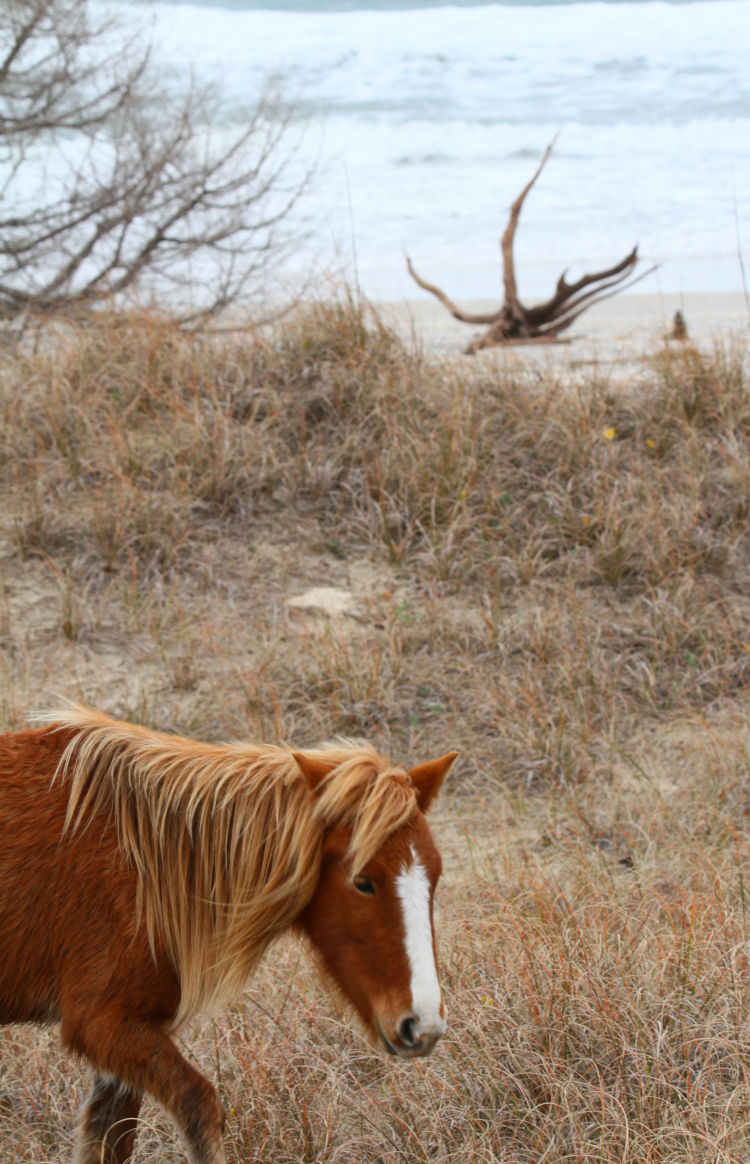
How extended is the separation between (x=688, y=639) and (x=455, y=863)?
1915 mm

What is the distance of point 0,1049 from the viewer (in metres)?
3.00

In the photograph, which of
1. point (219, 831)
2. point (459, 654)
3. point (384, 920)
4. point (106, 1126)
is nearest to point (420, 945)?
point (384, 920)

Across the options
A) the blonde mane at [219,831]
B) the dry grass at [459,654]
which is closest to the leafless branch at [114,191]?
Result: the dry grass at [459,654]

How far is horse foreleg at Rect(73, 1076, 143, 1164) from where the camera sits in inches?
90.7

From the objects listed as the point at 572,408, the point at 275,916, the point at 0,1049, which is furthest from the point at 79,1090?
the point at 572,408

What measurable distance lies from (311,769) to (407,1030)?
0.51 meters

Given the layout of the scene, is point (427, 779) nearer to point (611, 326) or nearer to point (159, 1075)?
point (159, 1075)

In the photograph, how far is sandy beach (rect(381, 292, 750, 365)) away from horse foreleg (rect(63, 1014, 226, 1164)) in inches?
207

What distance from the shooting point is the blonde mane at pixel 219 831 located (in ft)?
7.04

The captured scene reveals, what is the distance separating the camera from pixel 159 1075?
2.08 m

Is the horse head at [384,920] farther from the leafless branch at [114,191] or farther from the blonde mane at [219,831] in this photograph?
the leafless branch at [114,191]

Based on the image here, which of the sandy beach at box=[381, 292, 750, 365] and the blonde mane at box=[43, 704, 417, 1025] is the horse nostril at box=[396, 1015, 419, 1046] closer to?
the blonde mane at box=[43, 704, 417, 1025]

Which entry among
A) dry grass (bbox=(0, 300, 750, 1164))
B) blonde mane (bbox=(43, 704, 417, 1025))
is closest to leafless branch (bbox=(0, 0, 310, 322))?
dry grass (bbox=(0, 300, 750, 1164))

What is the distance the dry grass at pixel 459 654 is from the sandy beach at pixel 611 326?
0.44 metres
